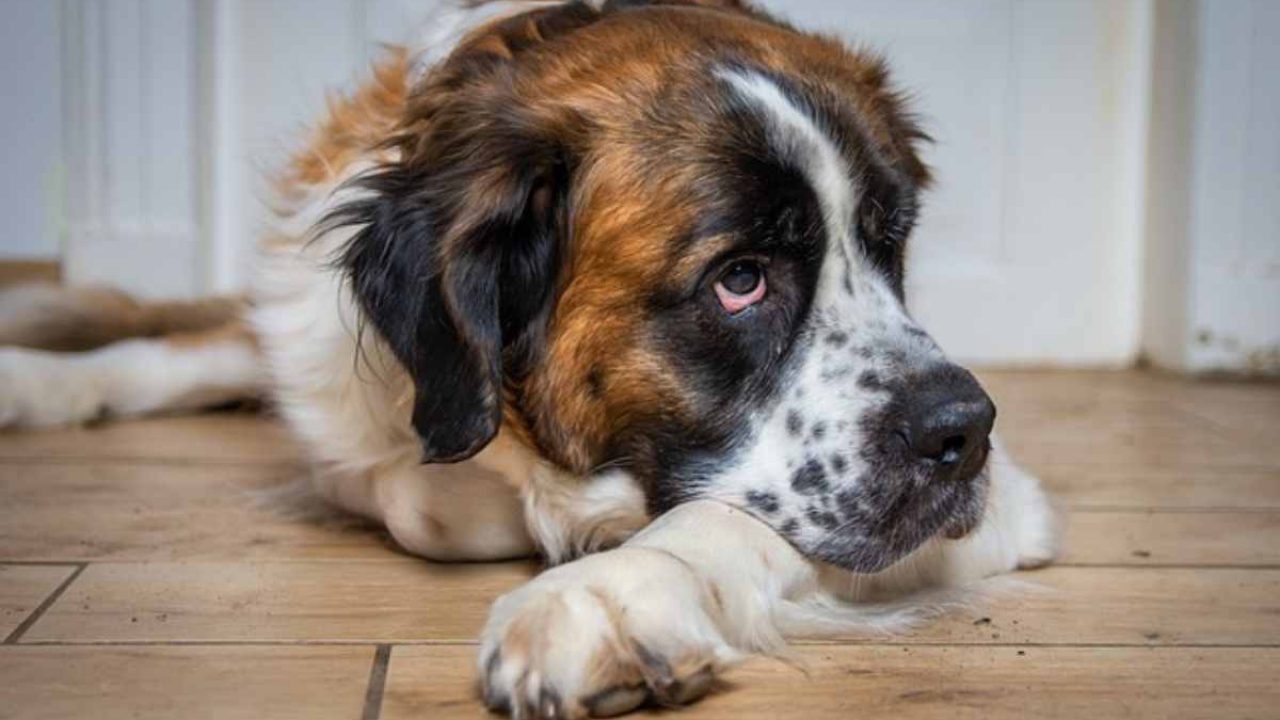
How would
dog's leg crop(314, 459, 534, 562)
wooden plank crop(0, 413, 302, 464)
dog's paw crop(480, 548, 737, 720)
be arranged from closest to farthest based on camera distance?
dog's paw crop(480, 548, 737, 720), dog's leg crop(314, 459, 534, 562), wooden plank crop(0, 413, 302, 464)

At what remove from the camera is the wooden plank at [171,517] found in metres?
1.91

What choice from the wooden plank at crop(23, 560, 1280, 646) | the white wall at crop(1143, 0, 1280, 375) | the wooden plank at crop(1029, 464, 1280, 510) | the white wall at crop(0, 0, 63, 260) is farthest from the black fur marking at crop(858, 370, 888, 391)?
the white wall at crop(0, 0, 63, 260)

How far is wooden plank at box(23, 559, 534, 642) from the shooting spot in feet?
5.10

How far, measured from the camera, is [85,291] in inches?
122

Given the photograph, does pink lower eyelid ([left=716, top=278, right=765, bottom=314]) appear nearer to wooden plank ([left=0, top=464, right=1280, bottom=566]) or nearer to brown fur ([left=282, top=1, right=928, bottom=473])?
brown fur ([left=282, top=1, right=928, bottom=473])

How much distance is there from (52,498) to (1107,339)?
8.07ft

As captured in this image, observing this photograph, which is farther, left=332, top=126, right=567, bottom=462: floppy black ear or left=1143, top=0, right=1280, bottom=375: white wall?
left=1143, top=0, right=1280, bottom=375: white wall

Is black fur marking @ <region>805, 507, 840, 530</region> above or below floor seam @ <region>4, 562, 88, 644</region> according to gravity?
above

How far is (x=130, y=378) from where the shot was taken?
112 inches

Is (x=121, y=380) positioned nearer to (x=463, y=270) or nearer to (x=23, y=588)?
(x=23, y=588)

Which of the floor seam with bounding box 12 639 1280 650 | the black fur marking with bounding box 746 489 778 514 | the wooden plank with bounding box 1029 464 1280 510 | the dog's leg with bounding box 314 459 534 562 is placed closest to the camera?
the floor seam with bounding box 12 639 1280 650

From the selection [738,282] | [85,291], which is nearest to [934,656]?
[738,282]

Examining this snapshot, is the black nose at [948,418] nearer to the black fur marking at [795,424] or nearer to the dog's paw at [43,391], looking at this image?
the black fur marking at [795,424]

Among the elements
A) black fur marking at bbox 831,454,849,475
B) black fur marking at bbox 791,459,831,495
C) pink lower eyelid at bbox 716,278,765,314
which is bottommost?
black fur marking at bbox 791,459,831,495
